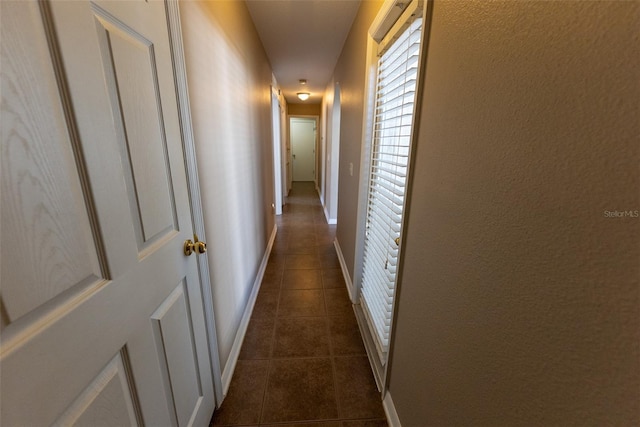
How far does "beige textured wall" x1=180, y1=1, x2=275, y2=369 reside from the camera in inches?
44.6

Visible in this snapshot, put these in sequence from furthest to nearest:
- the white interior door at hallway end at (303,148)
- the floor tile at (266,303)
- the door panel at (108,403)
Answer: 1. the white interior door at hallway end at (303,148)
2. the floor tile at (266,303)
3. the door panel at (108,403)

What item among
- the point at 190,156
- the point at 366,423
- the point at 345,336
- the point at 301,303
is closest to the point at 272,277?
the point at 301,303

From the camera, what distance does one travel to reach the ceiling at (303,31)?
1.94 metres

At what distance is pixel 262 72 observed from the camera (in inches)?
106

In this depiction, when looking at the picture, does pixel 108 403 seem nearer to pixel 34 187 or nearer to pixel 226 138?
pixel 34 187

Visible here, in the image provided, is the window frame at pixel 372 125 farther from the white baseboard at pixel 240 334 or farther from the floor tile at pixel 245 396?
the white baseboard at pixel 240 334

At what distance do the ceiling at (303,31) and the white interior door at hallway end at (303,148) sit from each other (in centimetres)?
437

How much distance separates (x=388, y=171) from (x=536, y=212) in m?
1.03

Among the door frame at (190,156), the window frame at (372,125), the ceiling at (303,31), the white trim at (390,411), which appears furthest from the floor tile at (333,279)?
the ceiling at (303,31)

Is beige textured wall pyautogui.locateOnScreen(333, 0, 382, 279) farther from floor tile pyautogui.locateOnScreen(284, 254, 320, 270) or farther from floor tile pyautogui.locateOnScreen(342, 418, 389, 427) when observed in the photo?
floor tile pyautogui.locateOnScreen(342, 418, 389, 427)

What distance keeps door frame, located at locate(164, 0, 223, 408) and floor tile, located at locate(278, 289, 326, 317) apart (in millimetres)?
888

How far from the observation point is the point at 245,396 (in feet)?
4.62

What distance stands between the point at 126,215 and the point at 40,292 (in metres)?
0.24

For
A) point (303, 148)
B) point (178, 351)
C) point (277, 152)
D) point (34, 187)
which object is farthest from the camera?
point (303, 148)
